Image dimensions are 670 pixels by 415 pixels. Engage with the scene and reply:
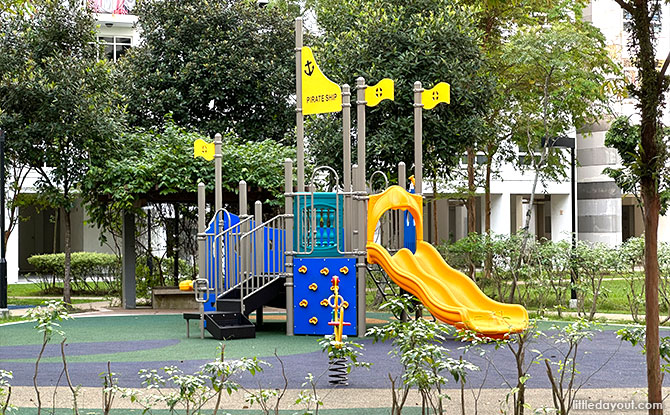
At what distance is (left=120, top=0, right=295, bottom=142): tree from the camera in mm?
23297

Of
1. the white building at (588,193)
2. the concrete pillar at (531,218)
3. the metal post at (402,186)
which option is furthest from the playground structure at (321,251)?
the concrete pillar at (531,218)

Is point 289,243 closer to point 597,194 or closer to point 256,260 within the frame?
point 256,260

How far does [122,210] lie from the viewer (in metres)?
19.5

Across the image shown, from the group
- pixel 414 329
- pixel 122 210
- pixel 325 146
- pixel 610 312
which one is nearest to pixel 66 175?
pixel 122 210

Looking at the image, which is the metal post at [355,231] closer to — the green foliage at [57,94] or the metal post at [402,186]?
the metal post at [402,186]

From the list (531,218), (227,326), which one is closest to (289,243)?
(227,326)

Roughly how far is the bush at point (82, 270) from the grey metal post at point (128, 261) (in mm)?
5268

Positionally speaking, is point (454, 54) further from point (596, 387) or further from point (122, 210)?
point (596, 387)

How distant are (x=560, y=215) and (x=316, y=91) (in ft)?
85.3

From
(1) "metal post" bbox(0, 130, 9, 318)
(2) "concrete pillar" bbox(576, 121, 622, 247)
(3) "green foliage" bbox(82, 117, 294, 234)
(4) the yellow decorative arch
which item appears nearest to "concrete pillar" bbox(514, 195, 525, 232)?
(2) "concrete pillar" bbox(576, 121, 622, 247)

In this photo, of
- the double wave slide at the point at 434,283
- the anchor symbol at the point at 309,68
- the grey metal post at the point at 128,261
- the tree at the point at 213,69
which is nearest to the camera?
the double wave slide at the point at 434,283

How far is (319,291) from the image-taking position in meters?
13.6

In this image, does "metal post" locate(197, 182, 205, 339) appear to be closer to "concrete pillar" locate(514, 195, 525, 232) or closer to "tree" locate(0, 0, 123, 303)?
"tree" locate(0, 0, 123, 303)

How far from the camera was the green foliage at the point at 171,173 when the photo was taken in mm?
18094
